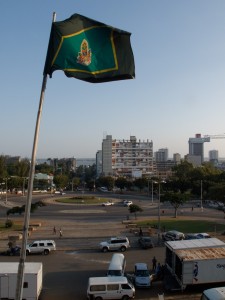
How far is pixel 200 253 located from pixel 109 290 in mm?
5205

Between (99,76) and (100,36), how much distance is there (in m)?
0.87

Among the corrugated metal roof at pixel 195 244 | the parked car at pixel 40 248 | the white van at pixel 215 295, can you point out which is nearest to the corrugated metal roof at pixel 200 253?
the corrugated metal roof at pixel 195 244

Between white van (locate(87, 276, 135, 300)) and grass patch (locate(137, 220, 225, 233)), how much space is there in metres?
21.5

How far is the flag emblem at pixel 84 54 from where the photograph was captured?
838cm

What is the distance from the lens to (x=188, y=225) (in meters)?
43.5

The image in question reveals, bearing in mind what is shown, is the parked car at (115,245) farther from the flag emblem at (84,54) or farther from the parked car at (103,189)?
the parked car at (103,189)

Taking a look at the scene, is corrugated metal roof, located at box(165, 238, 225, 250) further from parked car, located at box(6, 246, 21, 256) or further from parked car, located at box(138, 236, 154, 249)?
parked car, located at box(6, 246, 21, 256)

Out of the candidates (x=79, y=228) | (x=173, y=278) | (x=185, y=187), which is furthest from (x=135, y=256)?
(x=185, y=187)

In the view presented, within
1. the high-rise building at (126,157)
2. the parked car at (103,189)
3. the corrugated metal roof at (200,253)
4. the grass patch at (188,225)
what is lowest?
the grass patch at (188,225)

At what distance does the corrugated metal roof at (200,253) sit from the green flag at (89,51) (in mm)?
13781

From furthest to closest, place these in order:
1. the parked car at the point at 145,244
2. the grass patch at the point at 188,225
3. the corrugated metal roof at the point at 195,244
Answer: the grass patch at the point at 188,225 → the parked car at the point at 145,244 → the corrugated metal roof at the point at 195,244

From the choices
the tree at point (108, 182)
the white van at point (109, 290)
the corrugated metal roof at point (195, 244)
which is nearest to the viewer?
the white van at point (109, 290)

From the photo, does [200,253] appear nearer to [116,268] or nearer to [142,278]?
[142,278]

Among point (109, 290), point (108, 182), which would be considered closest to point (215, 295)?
point (109, 290)
